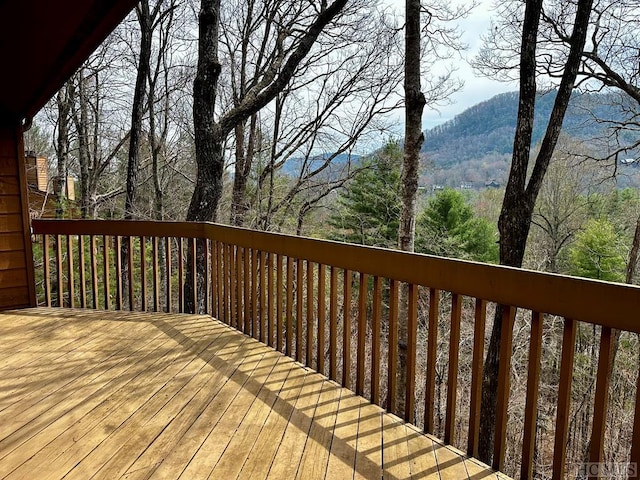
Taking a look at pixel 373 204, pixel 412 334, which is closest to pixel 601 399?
pixel 412 334

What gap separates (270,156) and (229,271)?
31.5 feet

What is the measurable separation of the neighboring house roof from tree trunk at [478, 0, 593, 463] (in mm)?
5261

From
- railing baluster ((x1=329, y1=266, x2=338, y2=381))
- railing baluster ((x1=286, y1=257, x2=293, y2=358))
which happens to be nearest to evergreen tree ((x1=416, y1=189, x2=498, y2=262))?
railing baluster ((x1=286, y1=257, x2=293, y2=358))

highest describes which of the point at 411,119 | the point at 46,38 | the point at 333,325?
the point at 411,119

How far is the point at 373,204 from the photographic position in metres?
14.5

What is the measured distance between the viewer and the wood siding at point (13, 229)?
14.5 feet

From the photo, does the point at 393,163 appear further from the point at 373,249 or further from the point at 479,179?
the point at 373,249

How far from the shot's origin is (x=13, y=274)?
4.57 metres

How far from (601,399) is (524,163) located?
4.96 meters

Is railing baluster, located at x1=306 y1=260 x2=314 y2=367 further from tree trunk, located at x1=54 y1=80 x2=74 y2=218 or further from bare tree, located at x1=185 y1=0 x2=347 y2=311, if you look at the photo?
tree trunk, located at x1=54 y1=80 x2=74 y2=218

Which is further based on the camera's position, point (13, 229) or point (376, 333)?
point (13, 229)

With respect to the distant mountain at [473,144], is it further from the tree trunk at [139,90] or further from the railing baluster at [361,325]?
the railing baluster at [361,325]

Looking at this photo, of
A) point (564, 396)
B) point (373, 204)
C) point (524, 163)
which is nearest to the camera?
point (564, 396)

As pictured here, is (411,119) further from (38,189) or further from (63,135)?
(63,135)
